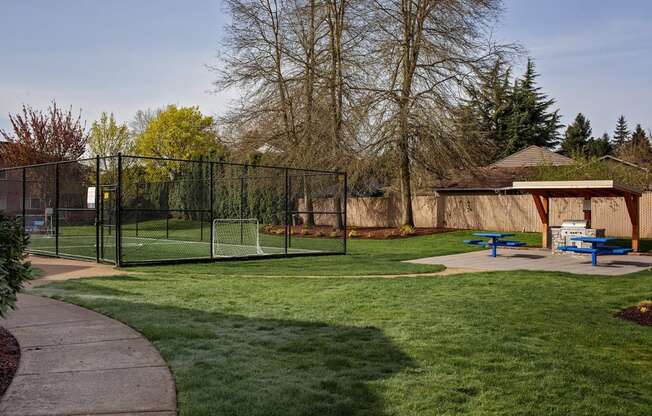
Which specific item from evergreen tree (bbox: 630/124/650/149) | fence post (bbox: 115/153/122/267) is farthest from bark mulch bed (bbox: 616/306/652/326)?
evergreen tree (bbox: 630/124/650/149)

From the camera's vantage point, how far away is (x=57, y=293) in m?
9.43

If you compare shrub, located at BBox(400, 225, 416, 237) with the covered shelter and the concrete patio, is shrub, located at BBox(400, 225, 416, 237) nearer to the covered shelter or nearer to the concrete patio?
the covered shelter

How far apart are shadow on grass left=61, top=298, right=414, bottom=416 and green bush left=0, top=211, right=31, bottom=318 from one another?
1.40 meters

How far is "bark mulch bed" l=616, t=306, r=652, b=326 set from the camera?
Answer: 803 centimetres

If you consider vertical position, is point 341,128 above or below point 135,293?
above

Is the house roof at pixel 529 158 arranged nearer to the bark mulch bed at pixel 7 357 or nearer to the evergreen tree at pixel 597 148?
the evergreen tree at pixel 597 148

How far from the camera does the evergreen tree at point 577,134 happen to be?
53.1m

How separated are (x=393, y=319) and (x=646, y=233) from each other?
2125cm

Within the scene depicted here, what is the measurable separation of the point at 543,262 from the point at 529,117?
3402 centimetres

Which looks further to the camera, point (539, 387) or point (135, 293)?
point (135, 293)

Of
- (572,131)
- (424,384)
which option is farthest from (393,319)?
(572,131)

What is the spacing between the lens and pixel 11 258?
18.2 feet

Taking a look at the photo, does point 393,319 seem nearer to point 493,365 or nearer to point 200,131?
point 493,365

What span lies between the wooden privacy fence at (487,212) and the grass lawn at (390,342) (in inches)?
595
